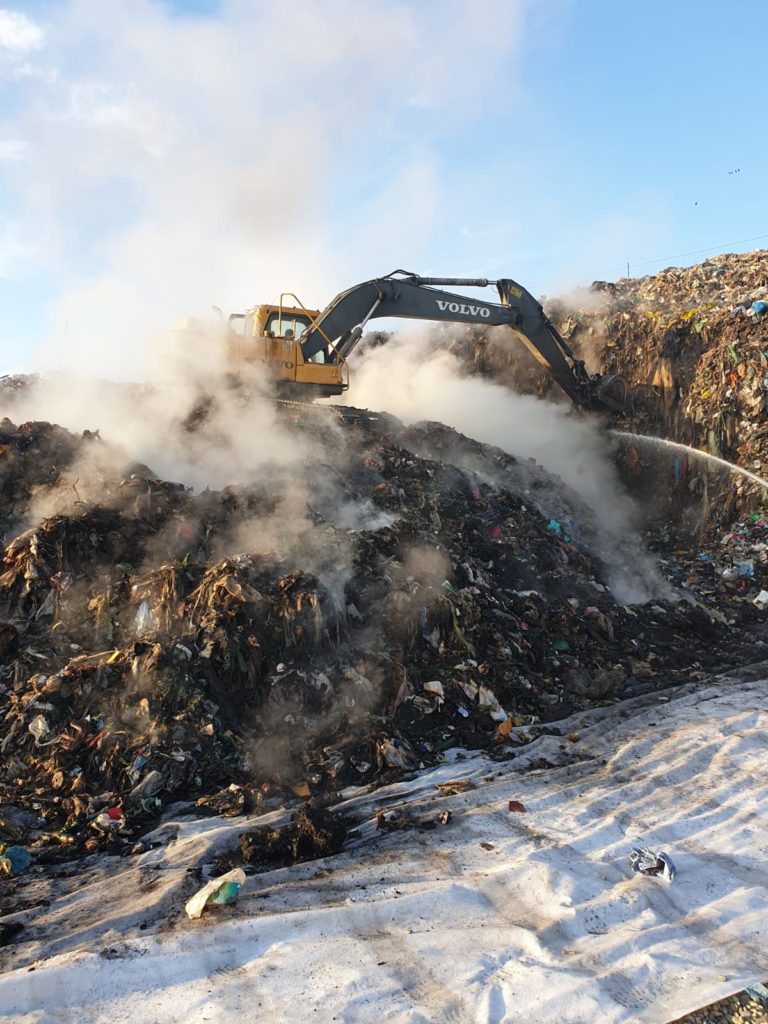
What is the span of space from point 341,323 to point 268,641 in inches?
240

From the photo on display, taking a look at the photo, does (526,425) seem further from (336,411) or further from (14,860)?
(14,860)

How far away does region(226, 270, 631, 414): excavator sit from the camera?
33.0 feet

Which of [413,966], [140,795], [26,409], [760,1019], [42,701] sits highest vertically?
[26,409]

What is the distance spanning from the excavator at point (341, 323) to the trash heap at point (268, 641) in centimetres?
195

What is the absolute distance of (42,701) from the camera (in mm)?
5465

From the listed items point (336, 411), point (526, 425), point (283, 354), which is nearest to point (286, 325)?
point (283, 354)

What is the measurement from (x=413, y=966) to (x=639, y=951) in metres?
1.15

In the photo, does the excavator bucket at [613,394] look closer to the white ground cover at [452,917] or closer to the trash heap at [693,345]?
the trash heap at [693,345]

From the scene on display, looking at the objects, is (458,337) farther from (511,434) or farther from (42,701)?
(42,701)

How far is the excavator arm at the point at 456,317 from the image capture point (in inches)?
410

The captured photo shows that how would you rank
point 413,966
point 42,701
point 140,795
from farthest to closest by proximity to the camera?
point 42,701
point 140,795
point 413,966

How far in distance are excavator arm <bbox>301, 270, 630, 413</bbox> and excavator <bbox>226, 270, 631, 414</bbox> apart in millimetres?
15

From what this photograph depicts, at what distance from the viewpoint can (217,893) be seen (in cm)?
364

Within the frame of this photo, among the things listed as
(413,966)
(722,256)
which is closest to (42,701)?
(413,966)
